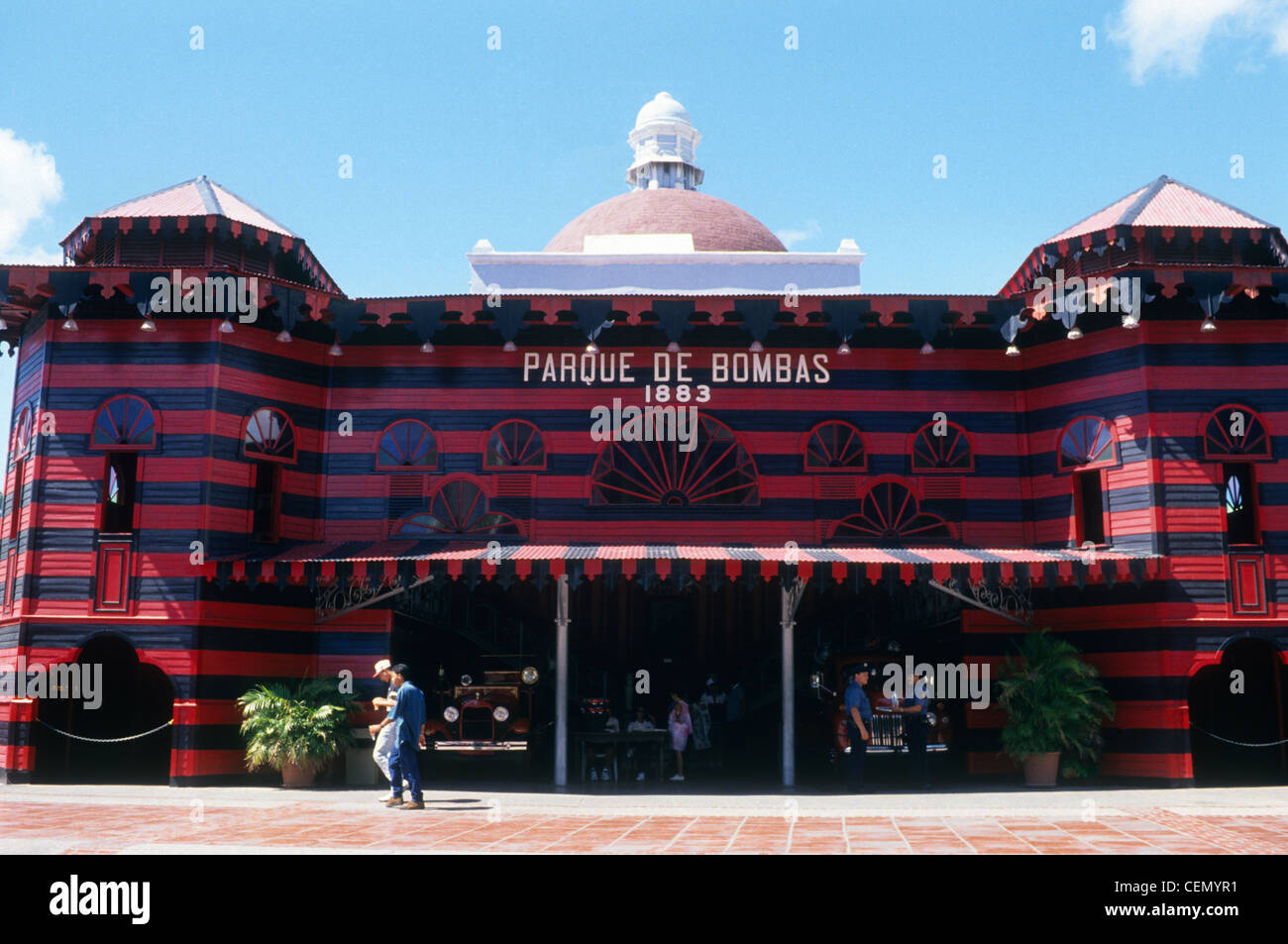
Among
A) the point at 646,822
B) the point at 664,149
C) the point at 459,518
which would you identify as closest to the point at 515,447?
the point at 459,518

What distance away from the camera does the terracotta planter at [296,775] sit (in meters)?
17.8

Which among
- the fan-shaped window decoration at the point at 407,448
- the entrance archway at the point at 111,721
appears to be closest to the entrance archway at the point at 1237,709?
the fan-shaped window decoration at the point at 407,448

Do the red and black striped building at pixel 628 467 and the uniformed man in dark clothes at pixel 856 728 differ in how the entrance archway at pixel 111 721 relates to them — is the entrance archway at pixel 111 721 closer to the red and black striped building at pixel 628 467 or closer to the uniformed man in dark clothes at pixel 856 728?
the red and black striped building at pixel 628 467

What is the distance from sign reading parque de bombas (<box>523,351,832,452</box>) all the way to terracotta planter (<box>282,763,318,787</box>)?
776 cm

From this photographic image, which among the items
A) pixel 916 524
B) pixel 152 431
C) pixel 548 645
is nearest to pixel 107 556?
pixel 152 431

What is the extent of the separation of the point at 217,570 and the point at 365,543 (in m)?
2.68

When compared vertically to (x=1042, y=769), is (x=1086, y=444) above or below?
above

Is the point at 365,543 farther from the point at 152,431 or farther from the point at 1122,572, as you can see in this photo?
the point at 1122,572

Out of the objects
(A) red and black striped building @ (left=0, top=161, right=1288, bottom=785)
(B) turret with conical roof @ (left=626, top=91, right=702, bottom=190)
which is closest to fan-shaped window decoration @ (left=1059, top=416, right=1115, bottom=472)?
(A) red and black striped building @ (left=0, top=161, right=1288, bottom=785)

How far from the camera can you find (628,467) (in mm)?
20797

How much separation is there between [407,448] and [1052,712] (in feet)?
39.3

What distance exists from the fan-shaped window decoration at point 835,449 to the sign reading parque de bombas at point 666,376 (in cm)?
93

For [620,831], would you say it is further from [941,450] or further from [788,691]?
[941,450]

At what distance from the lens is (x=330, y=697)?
1853 cm
